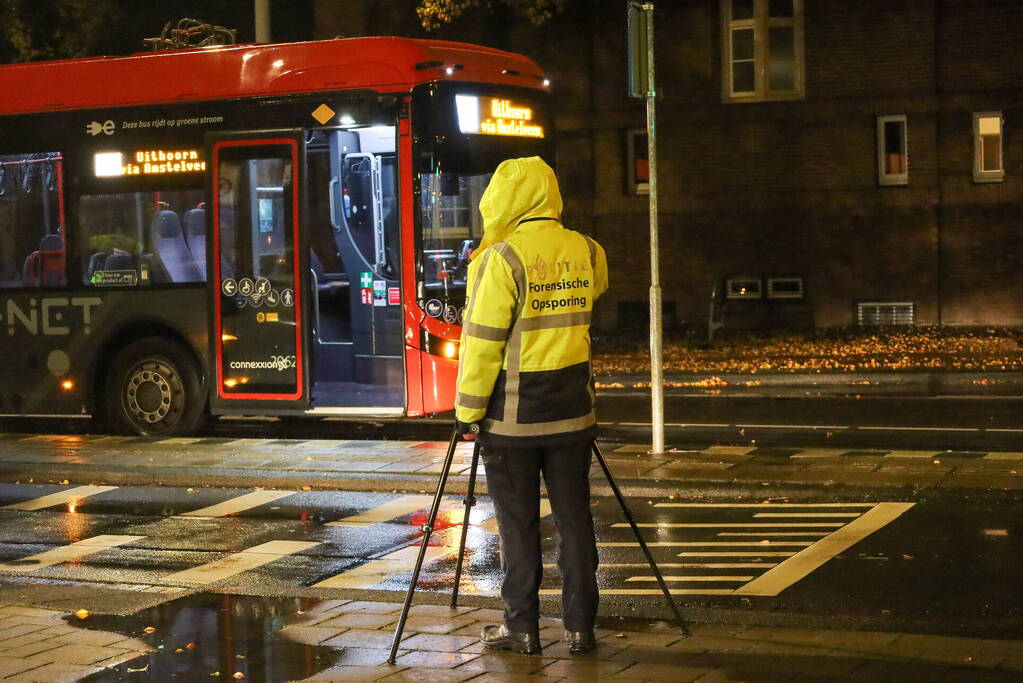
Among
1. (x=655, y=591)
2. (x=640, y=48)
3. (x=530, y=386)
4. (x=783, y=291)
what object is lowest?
(x=655, y=591)

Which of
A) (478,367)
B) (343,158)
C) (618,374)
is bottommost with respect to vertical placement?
(618,374)

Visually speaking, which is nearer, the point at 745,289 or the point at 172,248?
the point at 172,248

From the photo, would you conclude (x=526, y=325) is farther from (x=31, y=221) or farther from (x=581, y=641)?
(x=31, y=221)

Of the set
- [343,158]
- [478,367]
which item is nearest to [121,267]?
[343,158]

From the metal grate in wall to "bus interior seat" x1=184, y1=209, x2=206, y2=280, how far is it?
13664 millimetres

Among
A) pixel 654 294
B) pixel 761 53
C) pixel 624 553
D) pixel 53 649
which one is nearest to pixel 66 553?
pixel 53 649

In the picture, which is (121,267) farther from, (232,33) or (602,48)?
(602,48)

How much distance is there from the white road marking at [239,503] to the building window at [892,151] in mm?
15971

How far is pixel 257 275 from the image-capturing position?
47.2 feet

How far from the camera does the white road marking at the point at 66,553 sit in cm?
922

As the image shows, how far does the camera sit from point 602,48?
86.0 ft

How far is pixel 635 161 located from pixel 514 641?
67.1 ft

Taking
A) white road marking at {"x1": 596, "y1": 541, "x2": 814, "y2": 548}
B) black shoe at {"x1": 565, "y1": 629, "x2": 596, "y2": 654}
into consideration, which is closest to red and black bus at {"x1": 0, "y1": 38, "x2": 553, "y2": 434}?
white road marking at {"x1": 596, "y1": 541, "x2": 814, "y2": 548}

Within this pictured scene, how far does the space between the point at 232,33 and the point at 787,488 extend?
8.48 metres
